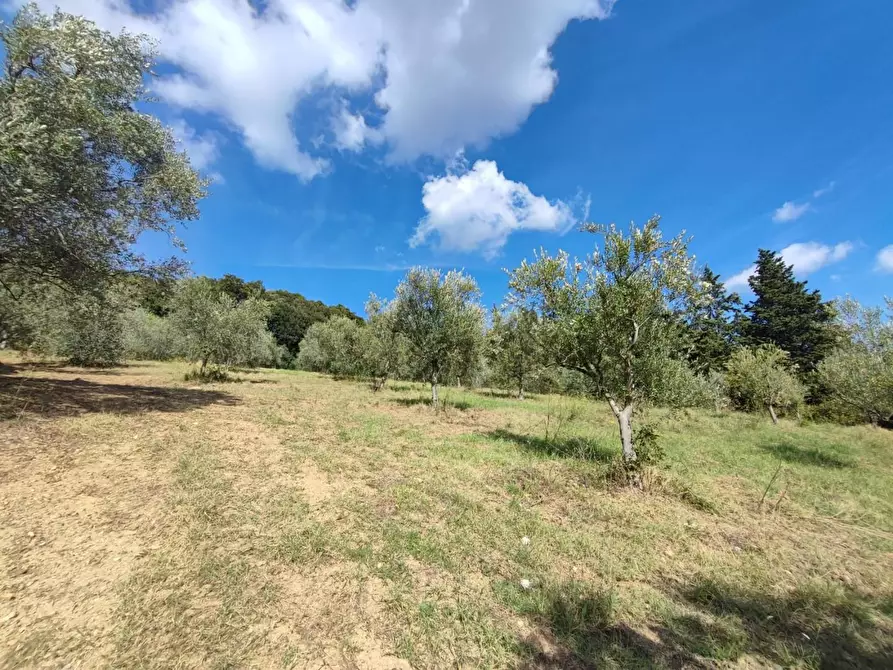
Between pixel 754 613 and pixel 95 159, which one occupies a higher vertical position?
pixel 95 159

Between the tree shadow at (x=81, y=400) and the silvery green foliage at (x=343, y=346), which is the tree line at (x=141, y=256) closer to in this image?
the tree shadow at (x=81, y=400)

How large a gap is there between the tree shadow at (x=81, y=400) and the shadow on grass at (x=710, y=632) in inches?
503

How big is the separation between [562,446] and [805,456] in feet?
37.6

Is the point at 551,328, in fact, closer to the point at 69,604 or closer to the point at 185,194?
the point at 69,604

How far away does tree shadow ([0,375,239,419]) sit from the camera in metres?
9.64

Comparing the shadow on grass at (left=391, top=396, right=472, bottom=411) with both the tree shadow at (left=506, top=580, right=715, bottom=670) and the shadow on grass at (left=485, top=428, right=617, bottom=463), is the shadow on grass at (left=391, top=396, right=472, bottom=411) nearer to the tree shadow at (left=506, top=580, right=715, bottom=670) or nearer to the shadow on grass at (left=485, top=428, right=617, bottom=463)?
the shadow on grass at (left=485, top=428, right=617, bottom=463)

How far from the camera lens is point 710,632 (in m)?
4.27

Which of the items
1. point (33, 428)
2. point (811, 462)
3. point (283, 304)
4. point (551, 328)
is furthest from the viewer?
point (283, 304)

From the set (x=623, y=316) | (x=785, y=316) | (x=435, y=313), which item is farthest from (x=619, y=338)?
(x=785, y=316)

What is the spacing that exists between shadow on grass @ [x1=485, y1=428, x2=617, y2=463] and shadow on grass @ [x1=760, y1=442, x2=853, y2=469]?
26.8ft

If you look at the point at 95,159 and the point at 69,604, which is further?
the point at 95,159

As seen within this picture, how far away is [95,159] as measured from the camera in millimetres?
10883

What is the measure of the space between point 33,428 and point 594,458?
14.7 meters

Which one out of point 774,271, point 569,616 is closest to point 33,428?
point 569,616
